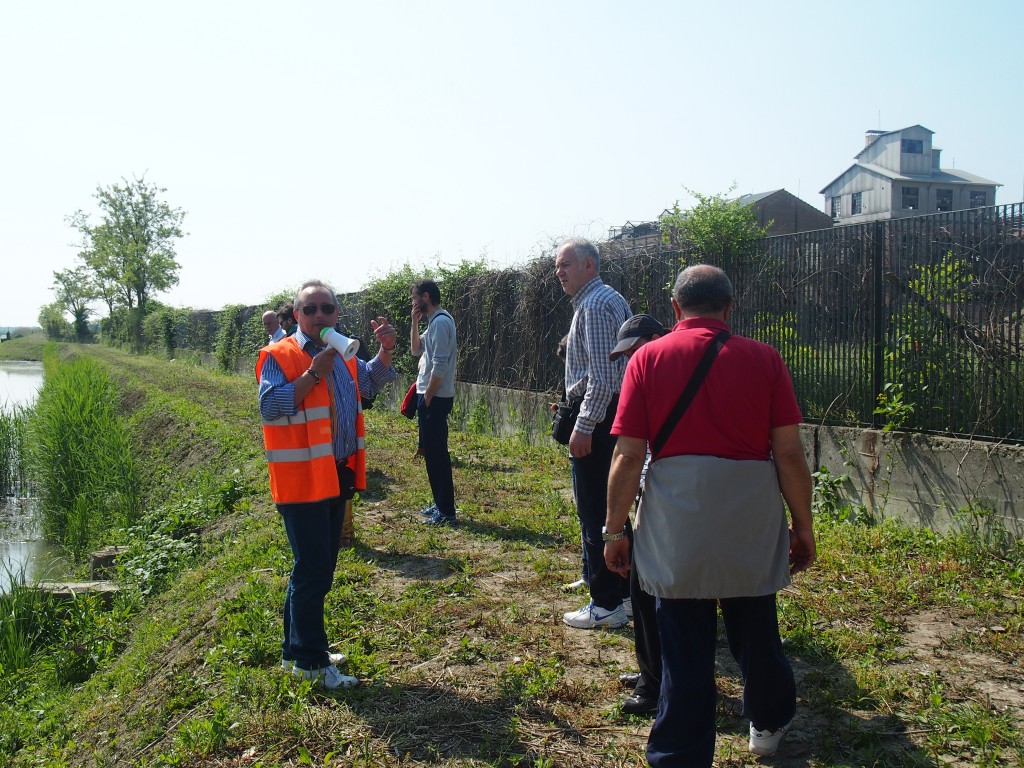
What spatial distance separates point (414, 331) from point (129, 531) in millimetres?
5660

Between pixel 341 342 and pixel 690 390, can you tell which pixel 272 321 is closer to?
pixel 341 342

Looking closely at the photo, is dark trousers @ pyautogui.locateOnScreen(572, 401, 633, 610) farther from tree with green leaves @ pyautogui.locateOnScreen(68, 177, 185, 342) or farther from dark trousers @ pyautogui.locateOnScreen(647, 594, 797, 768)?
tree with green leaves @ pyautogui.locateOnScreen(68, 177, 185, 342)

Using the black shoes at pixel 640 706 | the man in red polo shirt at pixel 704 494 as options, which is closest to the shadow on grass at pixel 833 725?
the black shoes at pixel 640 706

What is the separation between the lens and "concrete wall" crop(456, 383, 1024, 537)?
552 centimetres

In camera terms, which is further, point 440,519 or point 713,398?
point 440,519

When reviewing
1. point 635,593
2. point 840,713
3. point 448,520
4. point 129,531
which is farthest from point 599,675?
point 129,531

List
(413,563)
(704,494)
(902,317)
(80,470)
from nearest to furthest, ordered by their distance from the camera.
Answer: (704,494) → (413,563) → (902,317) → (80,470)

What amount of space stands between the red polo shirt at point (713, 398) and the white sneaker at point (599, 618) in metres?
1.95

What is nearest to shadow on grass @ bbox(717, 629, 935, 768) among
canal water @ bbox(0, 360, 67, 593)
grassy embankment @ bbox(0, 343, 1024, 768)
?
grassy embankment @ bbox(0, 343, 1024, 768)

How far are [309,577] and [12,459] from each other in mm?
16405

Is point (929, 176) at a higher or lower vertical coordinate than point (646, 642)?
higher

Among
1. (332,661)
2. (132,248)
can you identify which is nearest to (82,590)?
(332,661)

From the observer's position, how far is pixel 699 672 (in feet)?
9.26

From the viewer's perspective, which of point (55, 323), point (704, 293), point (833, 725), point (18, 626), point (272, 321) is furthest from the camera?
point (55, 323)
